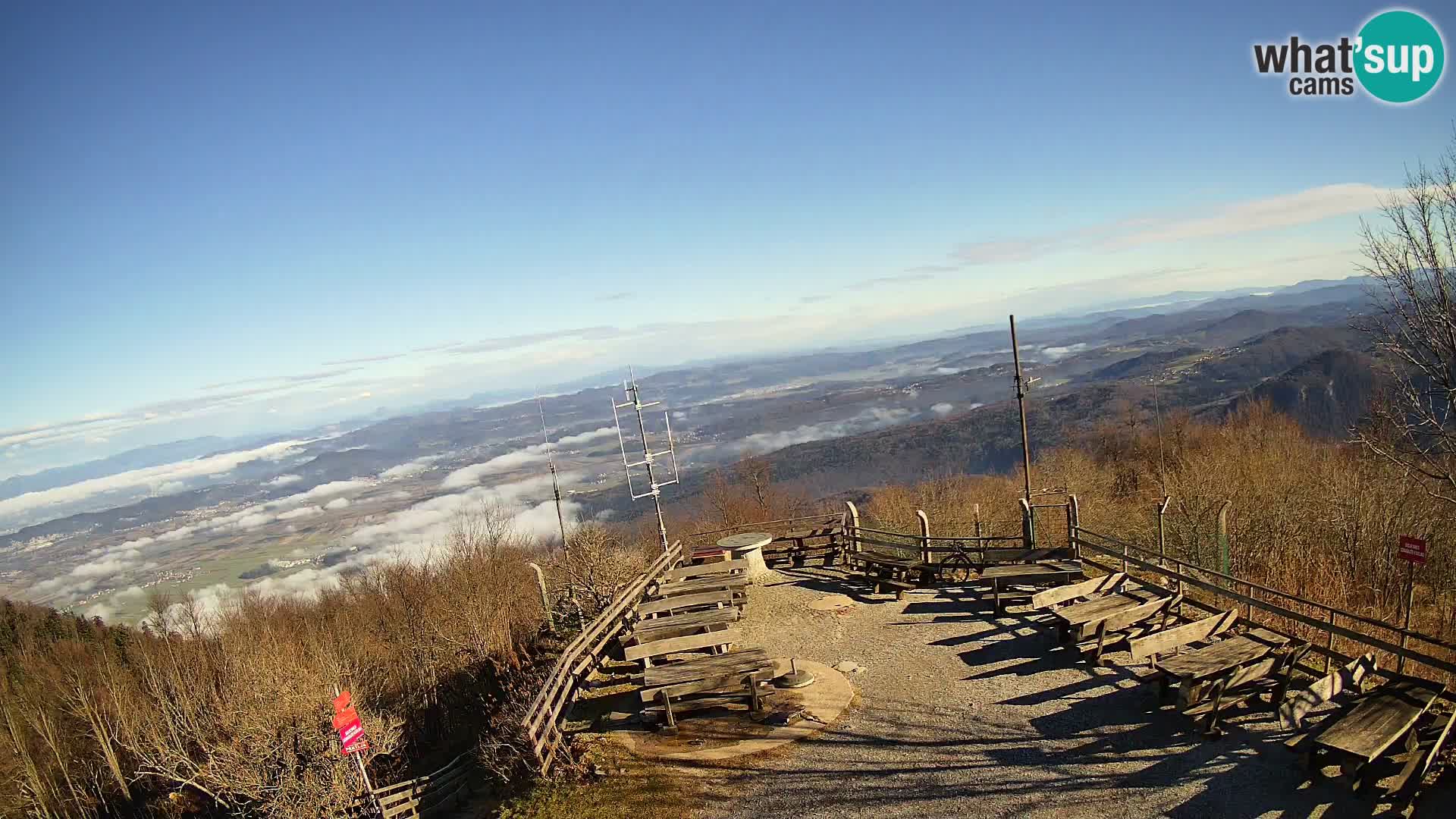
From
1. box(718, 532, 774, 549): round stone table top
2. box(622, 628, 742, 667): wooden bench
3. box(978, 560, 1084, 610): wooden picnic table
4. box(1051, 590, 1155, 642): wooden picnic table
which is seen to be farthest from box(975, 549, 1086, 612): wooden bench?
box(718, 532, 774, 549): round stone table top

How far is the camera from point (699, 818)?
1058 centimetres

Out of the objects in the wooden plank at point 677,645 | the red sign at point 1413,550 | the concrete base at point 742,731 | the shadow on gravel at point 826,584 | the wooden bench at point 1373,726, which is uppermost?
the red sign at point 1413,550

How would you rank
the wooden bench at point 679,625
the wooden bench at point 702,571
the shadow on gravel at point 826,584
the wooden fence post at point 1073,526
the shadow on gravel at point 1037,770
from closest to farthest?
the shadow on gravel at point 1037,770 → the wooden bench at point 679,625 → the wooden fence post at point 1073,526 → the wooden bench at point 702,571 → the shadow on gravel at point 826,584

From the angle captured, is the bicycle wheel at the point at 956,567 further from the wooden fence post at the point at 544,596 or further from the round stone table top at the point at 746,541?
the wooden fence post at the point at 544,596

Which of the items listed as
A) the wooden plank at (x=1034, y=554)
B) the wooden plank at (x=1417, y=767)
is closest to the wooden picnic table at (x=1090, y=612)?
the wooden plank at (x=1034, y=554)

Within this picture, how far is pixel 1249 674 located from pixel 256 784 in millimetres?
21759

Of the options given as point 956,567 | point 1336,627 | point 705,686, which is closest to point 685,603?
point 705,686

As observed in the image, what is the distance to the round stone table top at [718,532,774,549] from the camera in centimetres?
2292

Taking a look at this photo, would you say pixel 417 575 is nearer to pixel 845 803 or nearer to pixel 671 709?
pixel 671 709

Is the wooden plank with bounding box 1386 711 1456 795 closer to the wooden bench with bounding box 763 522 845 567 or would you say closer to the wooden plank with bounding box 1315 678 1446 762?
the wooden plank with bounding box 1315 678 1446 762

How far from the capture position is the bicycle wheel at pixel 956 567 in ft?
64.3

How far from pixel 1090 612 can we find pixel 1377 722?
534cm

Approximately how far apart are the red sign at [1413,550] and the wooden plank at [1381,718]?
4.96 ft

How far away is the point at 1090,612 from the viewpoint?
13805 mm
